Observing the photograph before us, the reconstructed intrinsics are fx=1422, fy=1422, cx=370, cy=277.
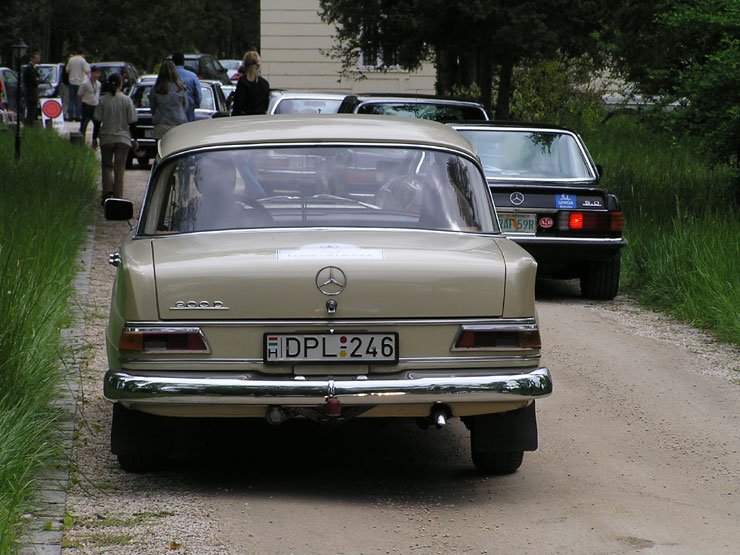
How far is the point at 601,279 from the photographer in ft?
41.9

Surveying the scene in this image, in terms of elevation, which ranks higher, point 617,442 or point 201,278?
point 201,278

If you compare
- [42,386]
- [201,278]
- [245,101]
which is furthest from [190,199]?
[245,101]

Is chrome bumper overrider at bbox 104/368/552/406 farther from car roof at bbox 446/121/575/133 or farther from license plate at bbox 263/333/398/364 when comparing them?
car roof at bbox 446/121/575/133

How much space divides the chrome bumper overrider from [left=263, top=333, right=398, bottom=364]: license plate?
87 mm

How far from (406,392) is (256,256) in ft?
2.75

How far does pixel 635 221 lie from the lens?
15.3m

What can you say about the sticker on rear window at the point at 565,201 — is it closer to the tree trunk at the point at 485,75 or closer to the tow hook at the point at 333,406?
the tow hook at the point at 333,406

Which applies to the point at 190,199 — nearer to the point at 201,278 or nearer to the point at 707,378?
the point at 201,278

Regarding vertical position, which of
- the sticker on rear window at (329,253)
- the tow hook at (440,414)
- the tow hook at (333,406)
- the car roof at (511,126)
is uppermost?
the car roof at (511,126)

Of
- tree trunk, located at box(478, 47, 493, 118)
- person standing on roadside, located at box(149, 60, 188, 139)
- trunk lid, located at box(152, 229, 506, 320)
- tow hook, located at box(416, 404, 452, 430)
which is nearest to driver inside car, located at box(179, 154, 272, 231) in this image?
trunk lid, located at box(152, 229, 506, 320)

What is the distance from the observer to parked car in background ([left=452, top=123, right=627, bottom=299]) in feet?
40.3

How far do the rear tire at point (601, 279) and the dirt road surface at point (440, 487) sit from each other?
353 cm

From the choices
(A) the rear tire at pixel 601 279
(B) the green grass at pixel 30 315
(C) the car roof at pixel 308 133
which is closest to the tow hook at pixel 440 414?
(C) the car roof at pixel 308 133

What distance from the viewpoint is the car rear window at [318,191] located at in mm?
6547
